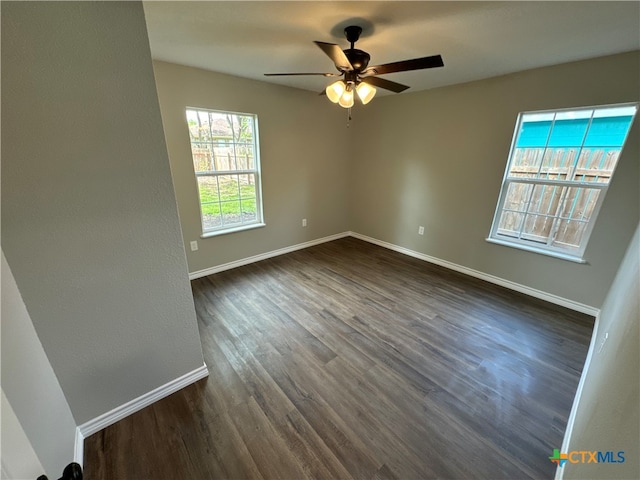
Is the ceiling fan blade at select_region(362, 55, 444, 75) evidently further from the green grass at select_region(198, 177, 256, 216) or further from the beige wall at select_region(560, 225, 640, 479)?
the green grass at select_region(198, 177, 256, 216)

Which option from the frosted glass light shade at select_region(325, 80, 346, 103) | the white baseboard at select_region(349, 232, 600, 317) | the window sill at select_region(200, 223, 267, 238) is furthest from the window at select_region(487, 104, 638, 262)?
the window sill at select_region(200, 223, 267, 238)

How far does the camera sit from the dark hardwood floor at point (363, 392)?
4.48 feet

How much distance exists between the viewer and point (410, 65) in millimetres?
1695

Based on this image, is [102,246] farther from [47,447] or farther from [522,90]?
[522,90]

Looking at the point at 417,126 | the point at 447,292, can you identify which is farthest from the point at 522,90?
the point at 447,292

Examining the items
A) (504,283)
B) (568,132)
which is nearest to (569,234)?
(504,283)

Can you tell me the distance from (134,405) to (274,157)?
9.98 ft

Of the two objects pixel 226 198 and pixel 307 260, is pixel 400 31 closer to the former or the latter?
pixel 226 198

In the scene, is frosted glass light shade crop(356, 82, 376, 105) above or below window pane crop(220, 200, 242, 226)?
above

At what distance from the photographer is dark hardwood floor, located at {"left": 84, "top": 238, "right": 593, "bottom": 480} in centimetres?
137

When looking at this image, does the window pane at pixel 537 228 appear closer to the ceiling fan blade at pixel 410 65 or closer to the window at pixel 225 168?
the ceiling fan blade at pixel 410 65

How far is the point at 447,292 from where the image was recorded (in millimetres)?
3045

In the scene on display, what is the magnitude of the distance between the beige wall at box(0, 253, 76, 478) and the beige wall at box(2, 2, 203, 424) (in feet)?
0.27

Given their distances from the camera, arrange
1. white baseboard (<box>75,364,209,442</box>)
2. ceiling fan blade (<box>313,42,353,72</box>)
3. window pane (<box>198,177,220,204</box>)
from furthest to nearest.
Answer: window pane (<box>198,177,220,204</box>)
ceiling fan blade (<box>313,42,353,72</box>)
white baseboard (<box>75,364,209,442</box>)
